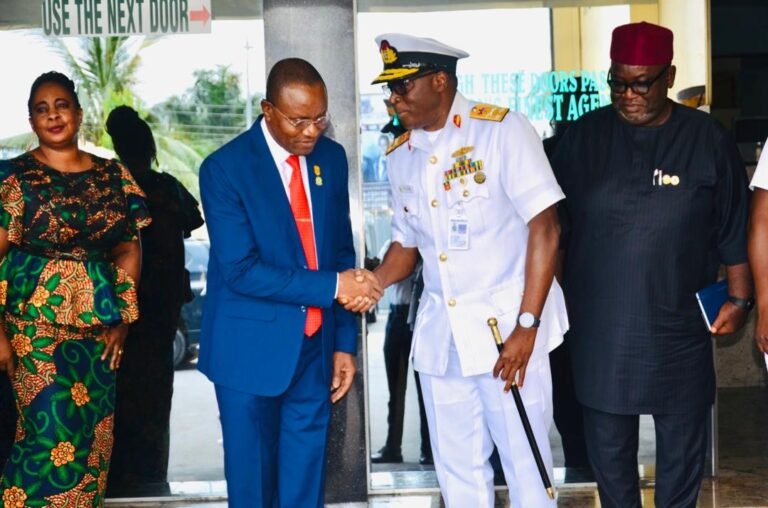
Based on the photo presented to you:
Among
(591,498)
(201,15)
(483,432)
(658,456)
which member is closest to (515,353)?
(483,432)

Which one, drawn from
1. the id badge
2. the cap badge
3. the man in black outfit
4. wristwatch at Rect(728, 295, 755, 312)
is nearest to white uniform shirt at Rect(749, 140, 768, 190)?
the man in black outfit

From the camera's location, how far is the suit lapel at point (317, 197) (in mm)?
3562

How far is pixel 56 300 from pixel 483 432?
155 centimetres

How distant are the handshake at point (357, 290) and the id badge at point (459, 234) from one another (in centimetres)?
28

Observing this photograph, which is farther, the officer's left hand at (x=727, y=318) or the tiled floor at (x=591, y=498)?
the tiled floor at (x=591, y=498)

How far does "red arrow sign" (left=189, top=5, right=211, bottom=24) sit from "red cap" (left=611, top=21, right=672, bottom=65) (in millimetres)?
2023

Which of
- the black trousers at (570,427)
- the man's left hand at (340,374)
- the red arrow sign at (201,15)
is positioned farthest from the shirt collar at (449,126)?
the black trousers at (570,427)

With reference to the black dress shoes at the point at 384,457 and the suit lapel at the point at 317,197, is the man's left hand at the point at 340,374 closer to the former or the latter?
the suit lapel at the point at 317,197

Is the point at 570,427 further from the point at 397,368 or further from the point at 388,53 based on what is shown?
the point at 388,53

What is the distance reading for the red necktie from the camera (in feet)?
11.6

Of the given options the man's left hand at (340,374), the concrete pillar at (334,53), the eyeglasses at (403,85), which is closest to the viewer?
the eyeglasses at (403,85)

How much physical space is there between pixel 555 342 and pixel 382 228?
1512 millimetres

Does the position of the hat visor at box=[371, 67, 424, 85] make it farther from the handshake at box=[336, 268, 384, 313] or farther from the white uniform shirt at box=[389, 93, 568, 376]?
the handshake at box=[336, 268, 384, 313]

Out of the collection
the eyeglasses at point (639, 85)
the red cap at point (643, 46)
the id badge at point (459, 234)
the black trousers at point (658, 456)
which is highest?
the red cap at point (643, 46)
